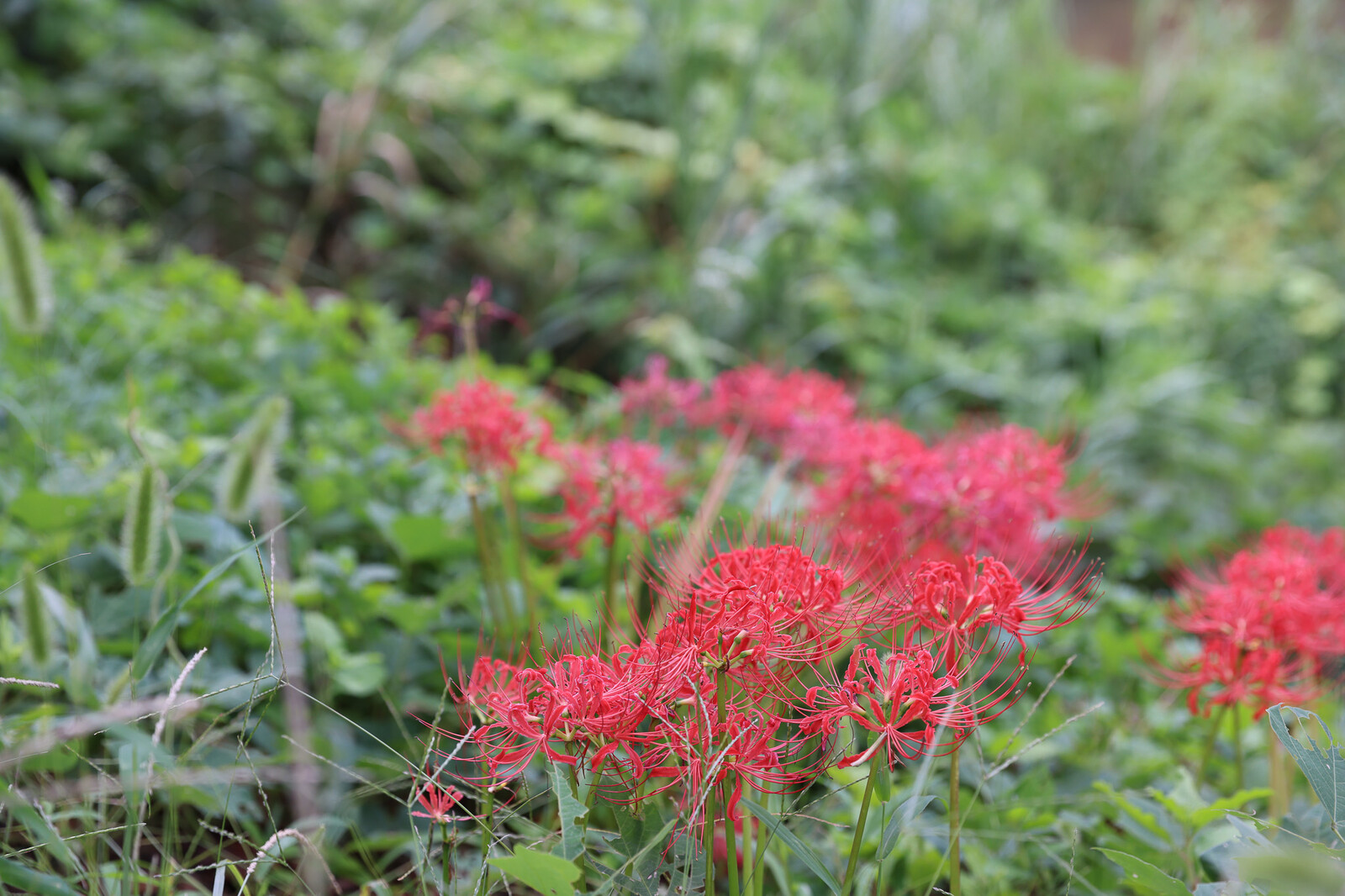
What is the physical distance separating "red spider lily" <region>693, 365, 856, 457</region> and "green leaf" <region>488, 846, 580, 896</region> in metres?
0.80

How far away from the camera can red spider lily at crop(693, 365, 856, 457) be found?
136 centimetres

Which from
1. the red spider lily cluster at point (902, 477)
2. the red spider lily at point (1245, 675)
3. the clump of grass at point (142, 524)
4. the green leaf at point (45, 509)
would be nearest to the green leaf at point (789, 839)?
the red spider lily cluster at point (902, 477)

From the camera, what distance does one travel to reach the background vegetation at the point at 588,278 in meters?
1.30

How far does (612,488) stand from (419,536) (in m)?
0.43

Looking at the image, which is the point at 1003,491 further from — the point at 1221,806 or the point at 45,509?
the point at 45,509

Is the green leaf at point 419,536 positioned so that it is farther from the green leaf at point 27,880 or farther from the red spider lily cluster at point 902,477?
the green leaf at point 27,880

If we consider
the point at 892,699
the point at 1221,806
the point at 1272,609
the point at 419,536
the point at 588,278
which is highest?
the point at 892,699

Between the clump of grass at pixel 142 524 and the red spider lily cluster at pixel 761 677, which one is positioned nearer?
the red spider lily cluster at pixel 761 677

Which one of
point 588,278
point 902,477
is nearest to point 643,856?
point 902,477

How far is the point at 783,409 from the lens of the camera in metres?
1.40

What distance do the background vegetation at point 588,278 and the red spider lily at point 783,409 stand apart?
304 mm

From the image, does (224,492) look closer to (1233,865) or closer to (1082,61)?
(1233,865)

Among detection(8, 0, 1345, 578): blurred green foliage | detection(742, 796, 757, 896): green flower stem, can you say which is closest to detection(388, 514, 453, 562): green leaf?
detection(742, 796, 757, 896): green flower stem

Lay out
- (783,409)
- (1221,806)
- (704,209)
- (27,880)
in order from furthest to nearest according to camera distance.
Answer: (704,209)
(783,409)
(1221,806)
(27,880)
